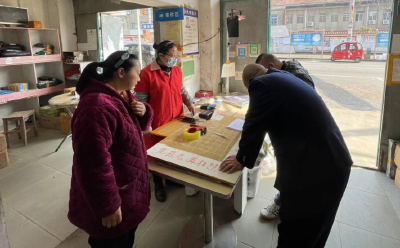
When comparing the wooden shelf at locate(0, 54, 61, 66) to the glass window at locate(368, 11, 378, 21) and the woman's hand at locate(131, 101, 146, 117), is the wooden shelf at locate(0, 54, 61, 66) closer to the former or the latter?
the woman's hand at locate(131, 101, 146, 117)

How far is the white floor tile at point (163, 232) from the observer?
6.14 ft

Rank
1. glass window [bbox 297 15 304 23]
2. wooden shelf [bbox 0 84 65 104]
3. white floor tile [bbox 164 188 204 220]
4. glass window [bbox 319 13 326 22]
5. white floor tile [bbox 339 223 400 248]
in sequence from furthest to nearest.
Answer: glass window [bbox 319 13 326 22] → glass window [bbox 297 15 304 23] → wooden shelf [bbox 0 84 65 104] → white floor tile [bbox 164 188 204 220] → white floor tile [bbox 339 223 400 248]

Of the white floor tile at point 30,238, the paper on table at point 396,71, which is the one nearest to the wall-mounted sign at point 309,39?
the paper on table at point 396,71

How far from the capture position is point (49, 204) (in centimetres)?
236

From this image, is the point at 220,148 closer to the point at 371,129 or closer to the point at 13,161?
the point at 13,161

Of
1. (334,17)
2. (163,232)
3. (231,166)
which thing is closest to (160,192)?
(163,232)

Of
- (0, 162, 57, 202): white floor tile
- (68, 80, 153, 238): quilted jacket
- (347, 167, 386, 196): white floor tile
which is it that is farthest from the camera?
(0, 162, 57, 202): white floor tile

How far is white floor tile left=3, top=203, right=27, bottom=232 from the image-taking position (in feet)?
6.84

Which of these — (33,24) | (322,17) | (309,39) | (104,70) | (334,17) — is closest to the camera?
(104,70)

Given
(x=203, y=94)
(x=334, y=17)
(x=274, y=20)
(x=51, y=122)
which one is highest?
(x=334, y=17)

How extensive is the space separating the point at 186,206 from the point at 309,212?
1.33m

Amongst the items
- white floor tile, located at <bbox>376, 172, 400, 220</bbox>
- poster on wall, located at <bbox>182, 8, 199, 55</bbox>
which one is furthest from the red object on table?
white floor tile, located at <bbox>376, 172, 400, 220</bbox>

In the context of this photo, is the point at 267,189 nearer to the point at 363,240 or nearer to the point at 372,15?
the point at 363,240

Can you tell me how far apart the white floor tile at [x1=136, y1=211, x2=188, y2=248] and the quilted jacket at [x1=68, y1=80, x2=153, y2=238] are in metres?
0.77
